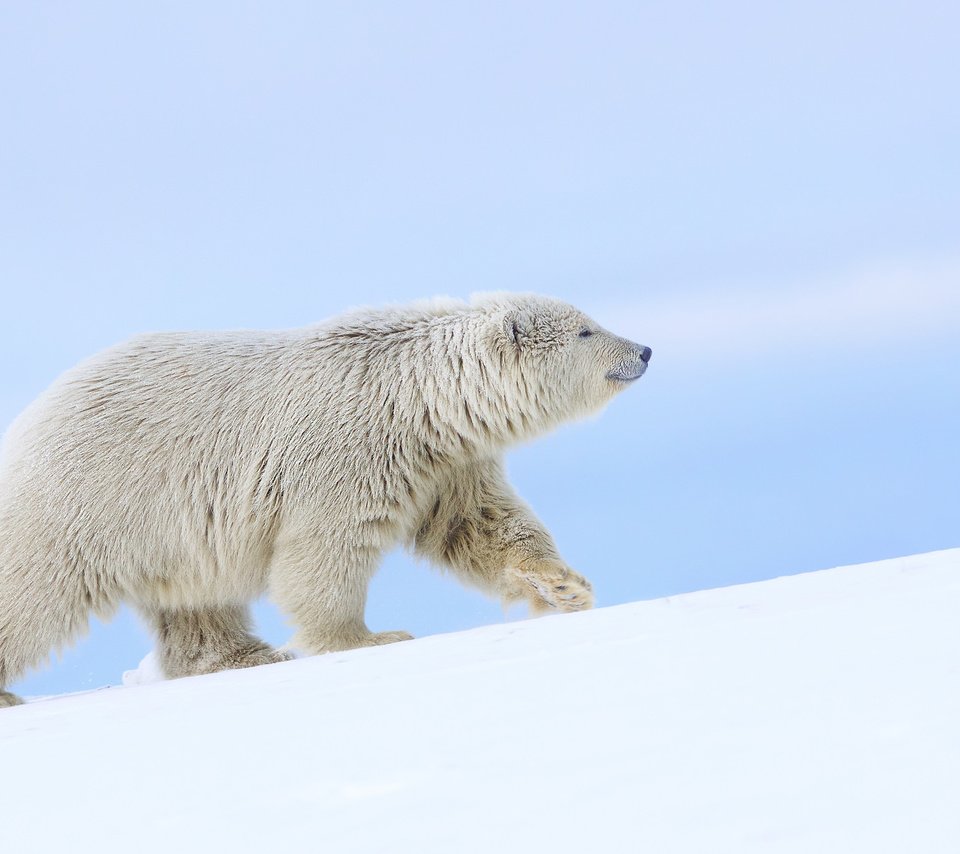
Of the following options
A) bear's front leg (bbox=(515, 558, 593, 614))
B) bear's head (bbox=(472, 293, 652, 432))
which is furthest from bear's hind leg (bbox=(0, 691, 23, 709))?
bear's head (bbox=(472, 293, 652, 432))

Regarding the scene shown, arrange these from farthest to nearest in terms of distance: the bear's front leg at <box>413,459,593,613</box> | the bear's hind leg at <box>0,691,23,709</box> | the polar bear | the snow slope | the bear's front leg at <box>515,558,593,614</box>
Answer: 1. the bear's front leg at <box>413,459,593,613</box>
2. the bear's front leg at <box>515,558,593,614</box>
3. the polar bear
4. the bear's hind leg at <box>0,691,23,709</box>
5. the snow slope

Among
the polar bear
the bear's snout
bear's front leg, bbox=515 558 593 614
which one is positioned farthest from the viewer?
the bear's snout

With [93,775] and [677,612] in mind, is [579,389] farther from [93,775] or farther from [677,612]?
[93,775]

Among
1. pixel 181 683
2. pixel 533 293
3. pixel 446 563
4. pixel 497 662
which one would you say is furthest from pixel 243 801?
pixel 533 293

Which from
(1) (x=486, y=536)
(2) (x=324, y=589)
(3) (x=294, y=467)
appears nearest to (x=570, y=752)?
(2) (x=324, y=589)

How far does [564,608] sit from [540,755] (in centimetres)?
390

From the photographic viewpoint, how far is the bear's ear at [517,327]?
618 centimetres

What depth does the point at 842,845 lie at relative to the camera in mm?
1541

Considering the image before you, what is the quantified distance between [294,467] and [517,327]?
1.44 meters

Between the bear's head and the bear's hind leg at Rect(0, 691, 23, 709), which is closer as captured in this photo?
the bear's hind leg at Rect(0, 691, 23, 709)

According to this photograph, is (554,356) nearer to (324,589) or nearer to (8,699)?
(324,589)

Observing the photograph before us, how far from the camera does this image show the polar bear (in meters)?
5.66

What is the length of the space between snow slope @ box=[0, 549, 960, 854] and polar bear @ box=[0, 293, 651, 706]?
8.39 feet

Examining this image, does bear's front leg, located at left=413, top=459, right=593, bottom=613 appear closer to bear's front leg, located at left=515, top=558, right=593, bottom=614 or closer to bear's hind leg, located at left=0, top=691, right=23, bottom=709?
bear's front leg, located at left=515, top=558, right=593, bottom=614
